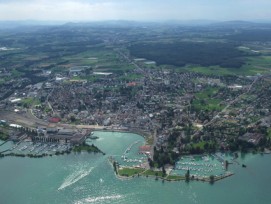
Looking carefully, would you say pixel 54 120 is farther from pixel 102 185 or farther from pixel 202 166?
pixel 202 166

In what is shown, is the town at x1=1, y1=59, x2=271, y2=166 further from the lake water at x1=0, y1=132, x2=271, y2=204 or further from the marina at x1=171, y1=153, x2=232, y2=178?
the lake water at x1=0, y1=132, x2=271, y2=204

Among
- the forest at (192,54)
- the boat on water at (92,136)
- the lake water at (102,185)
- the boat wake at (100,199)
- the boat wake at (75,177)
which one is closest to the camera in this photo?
the boat wake at (100,199)

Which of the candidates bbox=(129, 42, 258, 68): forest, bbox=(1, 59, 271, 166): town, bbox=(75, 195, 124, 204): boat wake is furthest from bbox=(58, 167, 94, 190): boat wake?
bbox=(129, 42, 258, 68): forest

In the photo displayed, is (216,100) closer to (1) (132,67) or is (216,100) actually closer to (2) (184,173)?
(2) (184,173)

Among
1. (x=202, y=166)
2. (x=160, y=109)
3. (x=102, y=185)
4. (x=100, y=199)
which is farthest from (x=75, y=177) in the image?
(x=160, y=109)

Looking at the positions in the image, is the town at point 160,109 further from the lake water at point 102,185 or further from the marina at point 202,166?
the lake water at point 102,185

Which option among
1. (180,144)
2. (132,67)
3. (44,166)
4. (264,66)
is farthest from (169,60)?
(44,166)

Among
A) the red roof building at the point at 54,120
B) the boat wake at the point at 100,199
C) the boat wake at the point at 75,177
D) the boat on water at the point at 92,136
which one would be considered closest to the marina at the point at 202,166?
the boat wake at the point at 100,199
